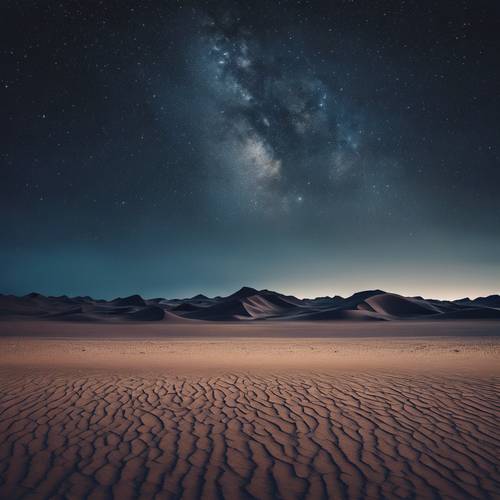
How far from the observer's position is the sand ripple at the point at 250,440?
3.81 meters

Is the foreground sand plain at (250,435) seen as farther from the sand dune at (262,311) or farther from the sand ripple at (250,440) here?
the sand dune at (262,311)

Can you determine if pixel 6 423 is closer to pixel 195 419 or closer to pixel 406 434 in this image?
pixel 195 419

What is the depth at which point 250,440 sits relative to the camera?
198 inches

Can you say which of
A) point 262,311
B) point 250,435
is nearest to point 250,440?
point 250,435

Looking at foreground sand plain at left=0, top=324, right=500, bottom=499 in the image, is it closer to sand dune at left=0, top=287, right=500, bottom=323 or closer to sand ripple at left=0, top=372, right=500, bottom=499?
sand ripple at left=0, top=372, right=500, bottom=499

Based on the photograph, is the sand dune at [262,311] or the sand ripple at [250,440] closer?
the sand ripple at [250,440]

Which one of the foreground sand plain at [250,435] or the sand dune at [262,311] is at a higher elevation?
the sand dune at [262,311]

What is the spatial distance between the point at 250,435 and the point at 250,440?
198 mm

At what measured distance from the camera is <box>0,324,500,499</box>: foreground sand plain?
12.6 feet

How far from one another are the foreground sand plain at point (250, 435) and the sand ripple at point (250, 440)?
2 cm

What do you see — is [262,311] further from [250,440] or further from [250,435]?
[250,440]

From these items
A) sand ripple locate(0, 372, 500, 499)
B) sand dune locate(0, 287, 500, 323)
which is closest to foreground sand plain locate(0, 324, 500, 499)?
sand ripple locate(0, 372, 500, 499)

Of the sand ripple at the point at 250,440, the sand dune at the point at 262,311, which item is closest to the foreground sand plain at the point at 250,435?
the sand ripple at the point at 250,440

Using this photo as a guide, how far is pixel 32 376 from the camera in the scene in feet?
31.1
